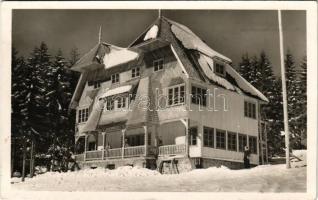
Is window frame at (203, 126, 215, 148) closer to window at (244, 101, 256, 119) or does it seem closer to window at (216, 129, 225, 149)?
window at (216, 129, 225, 149)

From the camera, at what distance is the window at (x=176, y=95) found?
13008mm

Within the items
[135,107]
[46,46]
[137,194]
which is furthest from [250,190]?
[46,46]

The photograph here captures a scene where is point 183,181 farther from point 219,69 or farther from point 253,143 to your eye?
point 219,69

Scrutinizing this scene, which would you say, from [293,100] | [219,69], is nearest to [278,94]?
[293,100]

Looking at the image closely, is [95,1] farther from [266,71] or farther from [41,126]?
[266,71]

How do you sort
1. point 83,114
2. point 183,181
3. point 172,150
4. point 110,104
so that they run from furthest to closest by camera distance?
point 83,114 < point 110,104 < point 172,150 < point 183,181

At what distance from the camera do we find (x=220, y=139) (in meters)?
13.1

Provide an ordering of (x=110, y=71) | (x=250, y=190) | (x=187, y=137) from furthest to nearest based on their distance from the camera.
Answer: (x=110, y=71) → (x=187, y=137) → (x=250, y=190)

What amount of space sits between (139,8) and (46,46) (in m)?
2.21

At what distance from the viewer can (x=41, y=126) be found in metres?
13.6

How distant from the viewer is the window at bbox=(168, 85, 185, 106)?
1301 cm

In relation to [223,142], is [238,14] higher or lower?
higher

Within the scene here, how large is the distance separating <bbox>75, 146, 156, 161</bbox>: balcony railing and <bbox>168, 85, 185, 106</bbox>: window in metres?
1.17

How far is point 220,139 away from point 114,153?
2.50m
